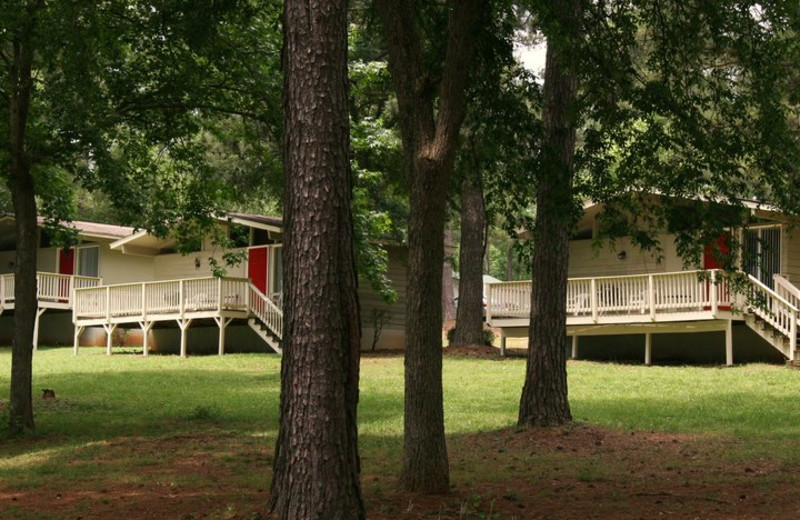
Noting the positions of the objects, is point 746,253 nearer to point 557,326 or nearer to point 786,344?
point 557,326

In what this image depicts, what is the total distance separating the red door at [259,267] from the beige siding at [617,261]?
28.7 feet

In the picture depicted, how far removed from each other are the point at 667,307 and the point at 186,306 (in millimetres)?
13005

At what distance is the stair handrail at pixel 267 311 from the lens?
2725 centimetres

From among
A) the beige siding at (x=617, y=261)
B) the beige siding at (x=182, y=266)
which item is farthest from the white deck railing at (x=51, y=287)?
the beige siding at (x=617, y=261)

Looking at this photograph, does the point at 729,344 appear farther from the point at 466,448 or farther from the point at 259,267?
the point at 259,267

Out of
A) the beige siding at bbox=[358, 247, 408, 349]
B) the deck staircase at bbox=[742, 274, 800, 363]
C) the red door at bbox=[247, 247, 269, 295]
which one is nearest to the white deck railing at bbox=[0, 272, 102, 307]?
the red door at bbox=[247, 247, 269, 295]

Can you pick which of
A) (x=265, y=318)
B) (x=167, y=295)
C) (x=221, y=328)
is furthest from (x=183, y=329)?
(x=265, y=318)

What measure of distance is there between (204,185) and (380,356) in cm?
1328

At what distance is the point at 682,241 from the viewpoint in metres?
9.38

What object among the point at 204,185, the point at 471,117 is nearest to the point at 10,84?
the point at 204,185

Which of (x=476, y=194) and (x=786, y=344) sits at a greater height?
(x=476, y=194)

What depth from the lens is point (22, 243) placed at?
42.5ft

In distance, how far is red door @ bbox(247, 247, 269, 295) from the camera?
30.0 metres

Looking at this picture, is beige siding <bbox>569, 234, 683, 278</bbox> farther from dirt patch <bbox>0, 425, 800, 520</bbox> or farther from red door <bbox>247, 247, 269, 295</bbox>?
Answer: dirt patch <bbox>0, 425, 800, 520</bbox>
